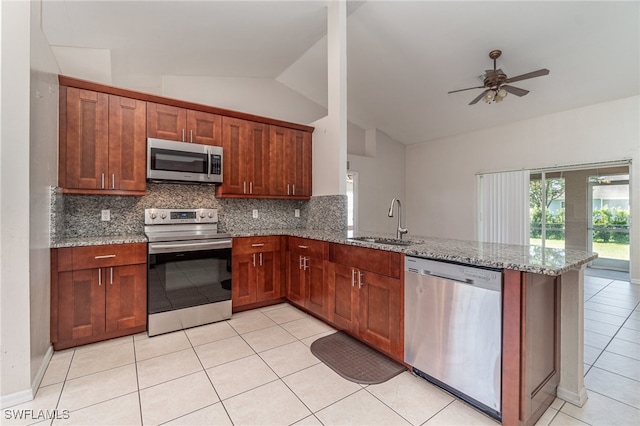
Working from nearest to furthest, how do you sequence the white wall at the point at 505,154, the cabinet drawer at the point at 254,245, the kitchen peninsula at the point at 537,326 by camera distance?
the kitchen peninsula at the point at 537,326 → the cabinet drawer at the point at 254,245 → the white wall at the point at 505,154

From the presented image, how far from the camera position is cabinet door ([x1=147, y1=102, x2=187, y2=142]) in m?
2.88

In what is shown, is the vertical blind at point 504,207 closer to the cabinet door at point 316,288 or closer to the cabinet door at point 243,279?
the cabinet door at point 316,288

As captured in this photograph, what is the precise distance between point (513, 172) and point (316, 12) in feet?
16.0

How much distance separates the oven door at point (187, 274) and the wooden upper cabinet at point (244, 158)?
29.6 inches

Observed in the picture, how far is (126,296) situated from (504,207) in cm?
666

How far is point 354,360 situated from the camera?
219 centimetres

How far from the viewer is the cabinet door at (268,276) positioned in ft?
10.6

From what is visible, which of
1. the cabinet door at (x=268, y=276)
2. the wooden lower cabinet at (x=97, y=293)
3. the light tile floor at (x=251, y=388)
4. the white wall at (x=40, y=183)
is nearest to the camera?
the light tile floor at (x=251, y=388)

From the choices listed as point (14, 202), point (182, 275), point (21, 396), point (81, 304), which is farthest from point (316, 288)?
point (14, 202)

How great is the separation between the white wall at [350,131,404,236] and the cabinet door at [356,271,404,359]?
14.1 ft

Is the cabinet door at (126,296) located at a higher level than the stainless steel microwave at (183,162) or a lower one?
lower

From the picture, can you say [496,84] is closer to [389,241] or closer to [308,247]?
[389,241]

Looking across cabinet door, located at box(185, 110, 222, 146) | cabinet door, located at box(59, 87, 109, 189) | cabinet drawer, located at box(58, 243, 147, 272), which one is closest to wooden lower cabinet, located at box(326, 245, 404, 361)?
cabinet drawer, located at box(58, 243, 147, 272)

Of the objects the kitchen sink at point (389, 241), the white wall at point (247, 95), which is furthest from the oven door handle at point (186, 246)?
the white wall at point (247, 95)
